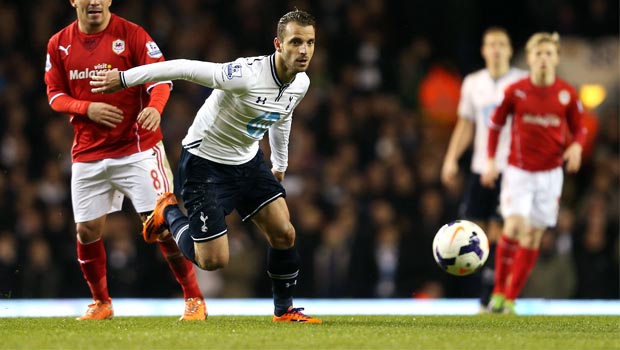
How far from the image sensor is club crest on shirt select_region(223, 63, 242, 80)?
6980 mm

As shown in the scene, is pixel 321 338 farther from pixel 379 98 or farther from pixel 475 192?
pixel 379 98

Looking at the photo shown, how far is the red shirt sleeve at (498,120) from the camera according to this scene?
31.5 ft

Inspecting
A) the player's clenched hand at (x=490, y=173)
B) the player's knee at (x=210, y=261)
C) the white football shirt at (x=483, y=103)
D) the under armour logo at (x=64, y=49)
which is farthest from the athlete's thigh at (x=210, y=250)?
the white football shirt at (x=483, y=103)

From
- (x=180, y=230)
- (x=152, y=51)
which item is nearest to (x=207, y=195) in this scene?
(x=180, y=230)

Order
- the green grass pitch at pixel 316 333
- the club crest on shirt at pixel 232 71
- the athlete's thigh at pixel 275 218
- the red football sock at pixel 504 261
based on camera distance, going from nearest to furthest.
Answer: the green grass pitch at pixel 316 333 → the club crest on shirt at pixel 232 71 → the athlete's thigh at pixel 275 218 → the red football sock at pixel 504 261

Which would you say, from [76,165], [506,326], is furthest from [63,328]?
[506,326]

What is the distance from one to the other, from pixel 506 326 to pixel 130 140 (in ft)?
9.02

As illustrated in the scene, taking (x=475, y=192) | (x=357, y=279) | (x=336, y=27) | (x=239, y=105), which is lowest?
(x=357, y=279)

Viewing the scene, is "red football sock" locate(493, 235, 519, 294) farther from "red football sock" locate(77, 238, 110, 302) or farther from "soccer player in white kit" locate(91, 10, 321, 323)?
"red football sock" locate(77, 238, 110, 302)

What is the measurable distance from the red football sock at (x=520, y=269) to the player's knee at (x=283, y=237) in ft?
9.01

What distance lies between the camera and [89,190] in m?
7.84

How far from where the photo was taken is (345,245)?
12.8 metres

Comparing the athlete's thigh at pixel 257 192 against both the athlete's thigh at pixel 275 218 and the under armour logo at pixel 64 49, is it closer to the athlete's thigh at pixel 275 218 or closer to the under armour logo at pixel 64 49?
the athlete's thigh at pixel 275 218

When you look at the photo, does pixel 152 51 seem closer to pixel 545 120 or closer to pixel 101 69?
pixel 101 69
